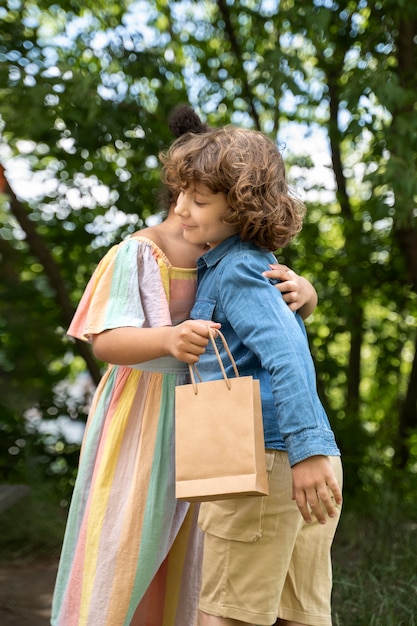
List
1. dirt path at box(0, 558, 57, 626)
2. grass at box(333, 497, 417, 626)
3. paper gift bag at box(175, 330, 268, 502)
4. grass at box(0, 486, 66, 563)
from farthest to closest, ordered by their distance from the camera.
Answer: grass at box(0, 486, 66, 563) → dirt path at box(0, 558, 57, 626) → grass at box(333, 497, 417, 626) → paper gift bag at box(175, 330, 268, 502)

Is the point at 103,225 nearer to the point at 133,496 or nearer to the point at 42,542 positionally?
the point at 42,542

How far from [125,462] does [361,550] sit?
7.45ft

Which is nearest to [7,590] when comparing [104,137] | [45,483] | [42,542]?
[42,542]

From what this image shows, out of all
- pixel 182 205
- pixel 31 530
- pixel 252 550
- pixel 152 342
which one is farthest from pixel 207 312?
pixel 31 530

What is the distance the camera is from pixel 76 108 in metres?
3.88

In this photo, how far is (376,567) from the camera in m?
3.65

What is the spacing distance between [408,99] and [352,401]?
2.40 meters

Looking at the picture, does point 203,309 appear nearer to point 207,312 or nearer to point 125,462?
point 207,312

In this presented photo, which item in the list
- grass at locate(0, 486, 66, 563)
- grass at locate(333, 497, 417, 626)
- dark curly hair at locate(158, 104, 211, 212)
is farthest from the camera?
grass at locate(0, 486, 66, 563)

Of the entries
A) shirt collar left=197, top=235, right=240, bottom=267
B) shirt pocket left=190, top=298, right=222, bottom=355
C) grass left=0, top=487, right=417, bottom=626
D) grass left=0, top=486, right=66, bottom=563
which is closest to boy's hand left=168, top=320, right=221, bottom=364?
shirt pocket left=190, top=298, right=222, bottom=355

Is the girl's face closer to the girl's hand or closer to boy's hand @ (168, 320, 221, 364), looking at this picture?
the girl's hand

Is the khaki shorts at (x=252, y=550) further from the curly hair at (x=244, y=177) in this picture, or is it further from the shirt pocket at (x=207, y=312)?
the curly hair at (x=244, y=177)

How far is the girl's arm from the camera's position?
1.79 metres

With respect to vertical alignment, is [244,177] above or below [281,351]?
above
